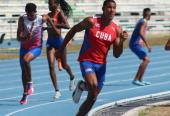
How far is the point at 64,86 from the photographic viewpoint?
48.3 ft

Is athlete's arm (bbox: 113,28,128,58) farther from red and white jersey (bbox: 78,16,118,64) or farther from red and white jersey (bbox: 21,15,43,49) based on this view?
red and white jersey (bbox: 21,15,43,49)

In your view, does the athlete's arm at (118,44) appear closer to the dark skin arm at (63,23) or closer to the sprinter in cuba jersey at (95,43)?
the sprinter in cuba jersey at (95,43)

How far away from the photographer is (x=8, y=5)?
3981cm

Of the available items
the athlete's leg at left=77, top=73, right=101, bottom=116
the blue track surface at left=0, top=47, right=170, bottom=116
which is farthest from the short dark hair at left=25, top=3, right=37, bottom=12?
the athlete's leg at left=77, top=73, right=101, bottom=116

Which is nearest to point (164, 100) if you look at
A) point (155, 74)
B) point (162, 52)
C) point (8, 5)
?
point (155, 74)

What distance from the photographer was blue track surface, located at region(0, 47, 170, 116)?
11.0 m

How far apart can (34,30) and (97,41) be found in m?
3.19

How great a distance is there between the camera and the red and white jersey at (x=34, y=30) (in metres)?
11.5

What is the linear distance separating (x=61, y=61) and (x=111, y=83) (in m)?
3.04

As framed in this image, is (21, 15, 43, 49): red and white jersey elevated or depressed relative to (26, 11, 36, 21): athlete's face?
depressed

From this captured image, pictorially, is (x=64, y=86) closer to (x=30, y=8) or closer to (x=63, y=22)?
(x=63, y=22)

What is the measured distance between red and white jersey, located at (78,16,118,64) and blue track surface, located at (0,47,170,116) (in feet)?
6.21

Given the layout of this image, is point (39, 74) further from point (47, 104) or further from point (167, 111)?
point (167, 111)

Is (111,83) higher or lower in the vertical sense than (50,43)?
lower
